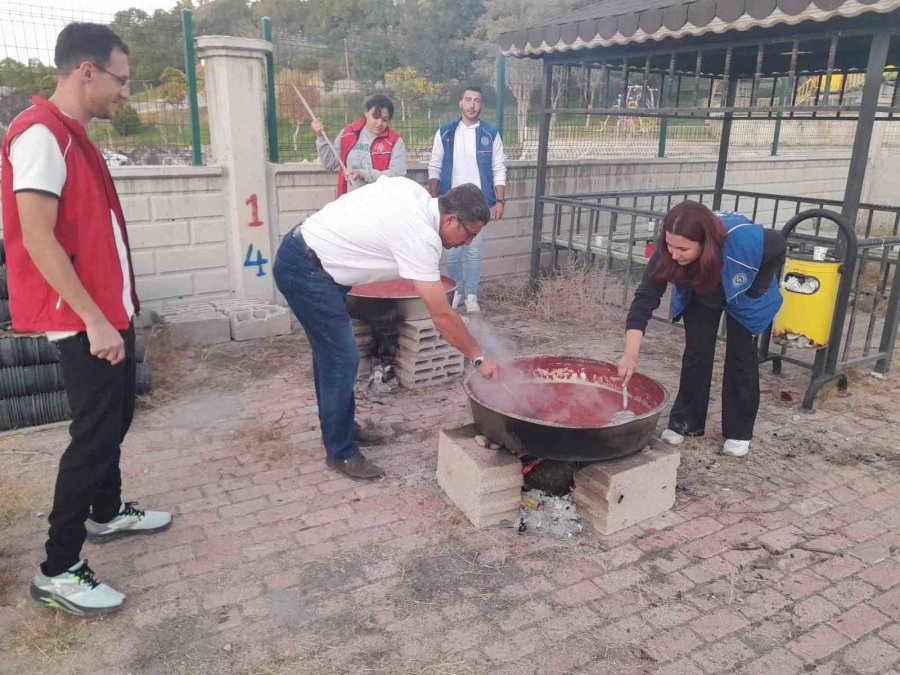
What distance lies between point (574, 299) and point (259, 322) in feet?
10.6

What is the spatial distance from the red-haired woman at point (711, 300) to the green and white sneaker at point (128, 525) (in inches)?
98.0

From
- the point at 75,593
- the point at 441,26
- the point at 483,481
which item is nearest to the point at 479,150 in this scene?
the point at 483,481

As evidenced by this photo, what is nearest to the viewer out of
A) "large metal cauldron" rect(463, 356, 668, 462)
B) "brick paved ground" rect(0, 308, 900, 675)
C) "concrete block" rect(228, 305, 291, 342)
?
"brick paved ground" rect(0, 308, 900, 675)

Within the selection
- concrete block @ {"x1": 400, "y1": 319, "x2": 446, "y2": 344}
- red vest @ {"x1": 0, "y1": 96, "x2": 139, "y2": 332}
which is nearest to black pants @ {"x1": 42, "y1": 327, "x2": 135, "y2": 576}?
red vest @ {"x1": 0, "y1": 96, "x2": 139, "y2": 332}

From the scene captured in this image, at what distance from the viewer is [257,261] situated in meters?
6.68

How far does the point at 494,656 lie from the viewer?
2.61m

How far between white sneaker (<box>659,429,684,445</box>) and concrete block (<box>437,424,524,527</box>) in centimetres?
135

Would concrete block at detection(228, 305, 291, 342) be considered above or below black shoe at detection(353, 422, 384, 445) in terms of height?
above

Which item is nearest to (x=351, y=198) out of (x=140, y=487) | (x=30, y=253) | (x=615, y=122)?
(x=30, y=253)

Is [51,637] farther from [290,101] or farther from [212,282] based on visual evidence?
[290,101]

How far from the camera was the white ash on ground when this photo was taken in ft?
11.3

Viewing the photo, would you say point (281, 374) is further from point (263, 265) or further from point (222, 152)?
point (222, 152)

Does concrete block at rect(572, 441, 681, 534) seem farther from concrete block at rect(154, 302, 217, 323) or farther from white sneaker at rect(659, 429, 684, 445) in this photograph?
concrete block at rect(154, 302, 217, 323)

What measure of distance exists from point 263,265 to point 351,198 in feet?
11.5
